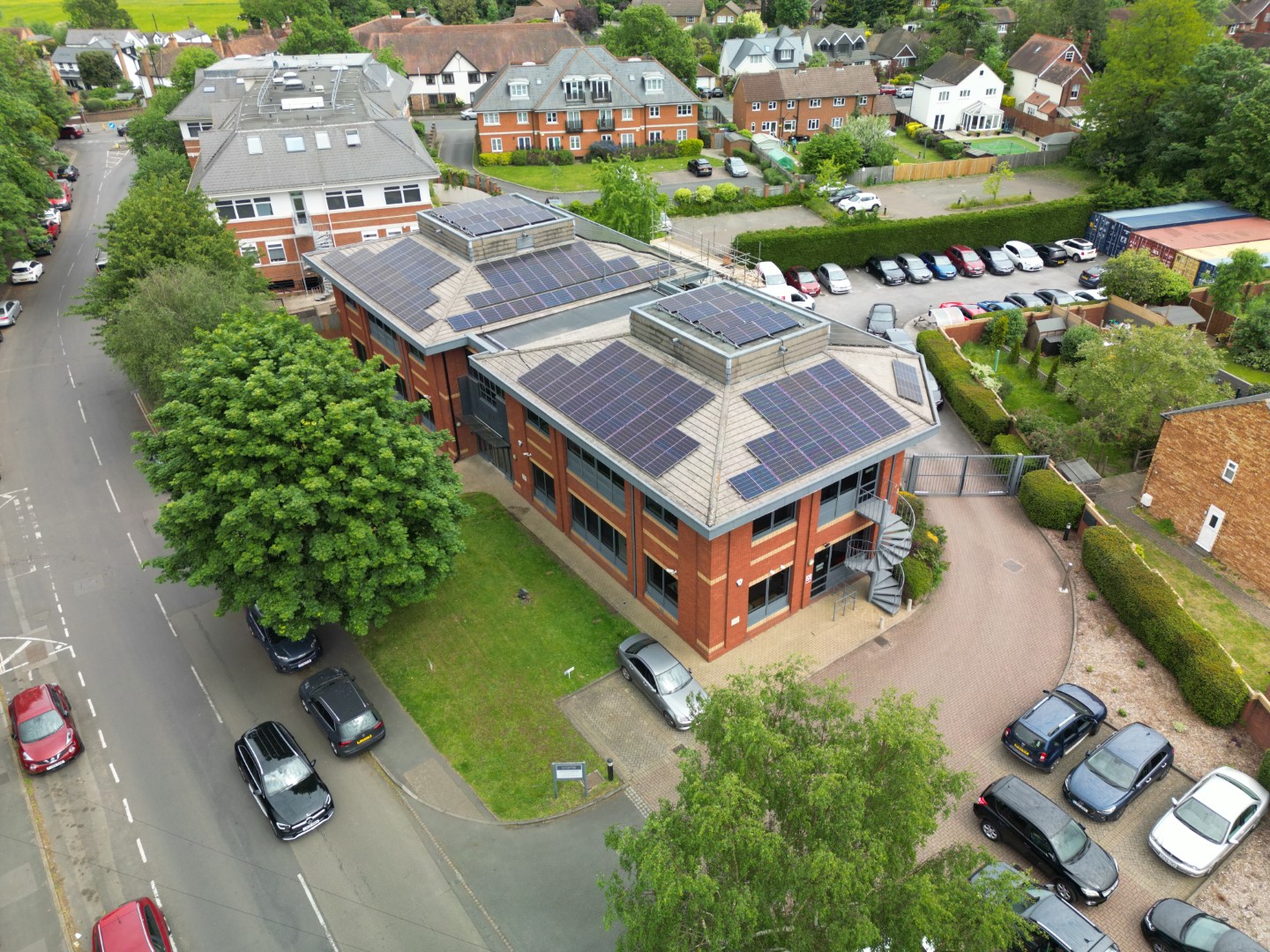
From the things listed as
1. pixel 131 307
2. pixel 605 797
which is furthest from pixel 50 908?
pixel 131 307

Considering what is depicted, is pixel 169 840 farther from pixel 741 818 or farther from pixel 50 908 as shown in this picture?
pixel 741 818

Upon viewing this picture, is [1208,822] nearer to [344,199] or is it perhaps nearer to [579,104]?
[344,199]

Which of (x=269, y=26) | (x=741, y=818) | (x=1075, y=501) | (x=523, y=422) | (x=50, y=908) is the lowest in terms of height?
(x=50, y=908)

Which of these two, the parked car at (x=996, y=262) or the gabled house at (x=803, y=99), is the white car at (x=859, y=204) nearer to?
the parked car at (x=996, y=262)

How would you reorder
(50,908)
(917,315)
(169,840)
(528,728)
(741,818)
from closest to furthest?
(741,818) → (50,908) → (169,840) → (528,728) → (917,315)

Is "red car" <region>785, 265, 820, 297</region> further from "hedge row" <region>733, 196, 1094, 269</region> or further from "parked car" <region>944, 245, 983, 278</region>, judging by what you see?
"parked car" <region>944, 245, 983, 278</region>

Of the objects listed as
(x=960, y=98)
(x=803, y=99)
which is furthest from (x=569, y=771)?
(x=960, y=98)

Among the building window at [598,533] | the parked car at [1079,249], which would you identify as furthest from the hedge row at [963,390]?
the parked car at [1079,249]

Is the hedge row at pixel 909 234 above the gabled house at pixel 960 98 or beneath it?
beneath
